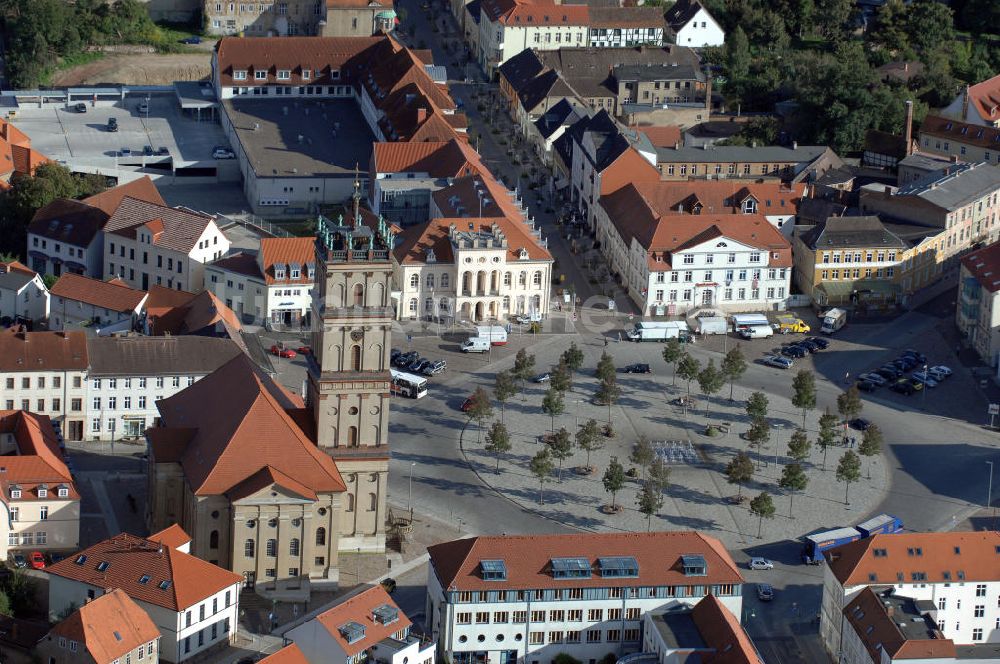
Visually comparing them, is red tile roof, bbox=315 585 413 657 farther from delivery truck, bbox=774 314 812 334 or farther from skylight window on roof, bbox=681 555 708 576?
delivery truck, bbox=774 314 812 334

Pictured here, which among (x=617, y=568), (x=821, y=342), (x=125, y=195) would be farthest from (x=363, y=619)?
(x=125, y=195)

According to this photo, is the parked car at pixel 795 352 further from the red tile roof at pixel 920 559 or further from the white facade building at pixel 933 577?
the red tile roof at pixel 920 559

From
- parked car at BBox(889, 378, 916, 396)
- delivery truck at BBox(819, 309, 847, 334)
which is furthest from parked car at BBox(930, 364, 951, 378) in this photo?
delivery truck at BBox(819, 309, 847, 334)

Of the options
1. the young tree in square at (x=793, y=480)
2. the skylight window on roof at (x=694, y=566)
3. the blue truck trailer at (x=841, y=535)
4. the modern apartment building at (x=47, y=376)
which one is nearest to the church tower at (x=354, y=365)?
the skylight window on roof at (x=694, y=566)

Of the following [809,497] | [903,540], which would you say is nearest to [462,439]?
[809,497]

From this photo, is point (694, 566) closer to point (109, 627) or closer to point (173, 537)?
point (173, 537)
